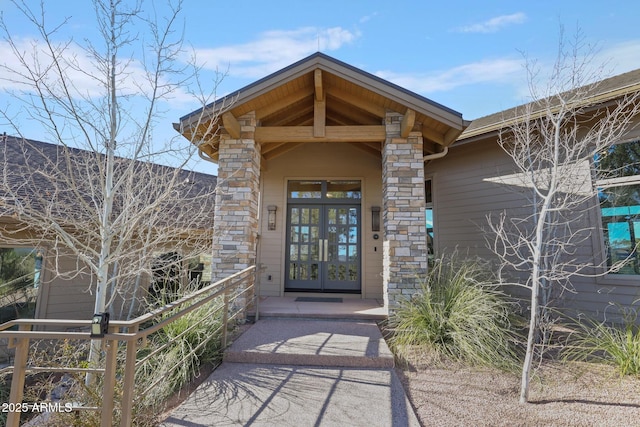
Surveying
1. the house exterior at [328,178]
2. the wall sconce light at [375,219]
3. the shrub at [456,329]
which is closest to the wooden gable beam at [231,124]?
the house exterior at [328,178]

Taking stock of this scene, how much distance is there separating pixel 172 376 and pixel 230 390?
2.07ft

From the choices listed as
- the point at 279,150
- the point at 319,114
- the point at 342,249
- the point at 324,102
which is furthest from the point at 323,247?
the point at 324,102

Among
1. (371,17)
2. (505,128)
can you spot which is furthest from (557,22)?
(371,17)

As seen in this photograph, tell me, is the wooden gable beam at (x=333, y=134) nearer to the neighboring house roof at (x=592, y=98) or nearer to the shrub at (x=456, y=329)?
the neighboring house roof at (x=592, y=98)

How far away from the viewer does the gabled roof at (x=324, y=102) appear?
4.68m

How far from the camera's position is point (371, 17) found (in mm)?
5781

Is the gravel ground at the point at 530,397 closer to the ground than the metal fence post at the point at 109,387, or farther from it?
closer to the ground

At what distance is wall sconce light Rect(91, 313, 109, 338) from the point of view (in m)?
1.87

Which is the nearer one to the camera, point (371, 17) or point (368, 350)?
point (368, 350)

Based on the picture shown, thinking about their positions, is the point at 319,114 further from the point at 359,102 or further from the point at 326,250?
the point at 326,250

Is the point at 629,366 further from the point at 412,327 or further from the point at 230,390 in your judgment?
the point at 230,390

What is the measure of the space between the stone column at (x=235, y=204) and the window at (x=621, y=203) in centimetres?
512

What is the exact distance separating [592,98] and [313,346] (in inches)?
209

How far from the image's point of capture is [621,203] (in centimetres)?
471
